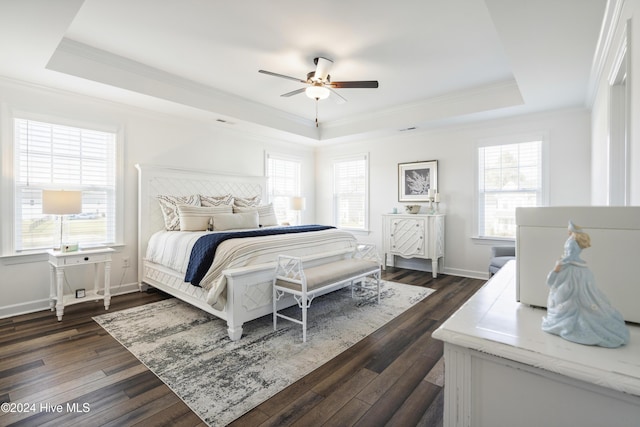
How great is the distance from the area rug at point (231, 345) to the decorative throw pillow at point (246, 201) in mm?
1706

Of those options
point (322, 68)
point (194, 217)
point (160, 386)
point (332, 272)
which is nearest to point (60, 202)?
point (194, 217)

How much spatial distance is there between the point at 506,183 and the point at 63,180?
5.97 metres

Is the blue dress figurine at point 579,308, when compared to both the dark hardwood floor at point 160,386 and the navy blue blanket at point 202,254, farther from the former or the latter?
the navy blue blanket at point 202,254

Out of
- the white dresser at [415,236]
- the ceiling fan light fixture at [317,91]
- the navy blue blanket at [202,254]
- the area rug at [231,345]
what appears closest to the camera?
the area rug at [231,345]

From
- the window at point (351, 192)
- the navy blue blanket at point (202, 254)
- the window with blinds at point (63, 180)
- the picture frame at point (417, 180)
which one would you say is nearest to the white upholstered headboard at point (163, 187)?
the window with blinds at point (63, 180)

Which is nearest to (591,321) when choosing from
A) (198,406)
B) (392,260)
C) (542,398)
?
(542,398)

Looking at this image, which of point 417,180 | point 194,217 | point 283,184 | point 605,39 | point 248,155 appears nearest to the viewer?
point 605,39

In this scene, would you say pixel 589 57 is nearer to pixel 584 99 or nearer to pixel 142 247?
pixel 584 99

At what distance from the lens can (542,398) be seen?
708mm

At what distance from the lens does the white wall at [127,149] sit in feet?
10.8

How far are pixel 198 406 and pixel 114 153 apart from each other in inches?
139

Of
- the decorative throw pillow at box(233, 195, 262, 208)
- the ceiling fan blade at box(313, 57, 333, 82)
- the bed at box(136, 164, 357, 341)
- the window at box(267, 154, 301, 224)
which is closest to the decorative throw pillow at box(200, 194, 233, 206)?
the decorative throw pillow at box(233, 195, 262, 208)

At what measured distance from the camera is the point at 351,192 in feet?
21.4

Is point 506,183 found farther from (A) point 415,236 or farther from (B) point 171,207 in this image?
(B) point 171,207
